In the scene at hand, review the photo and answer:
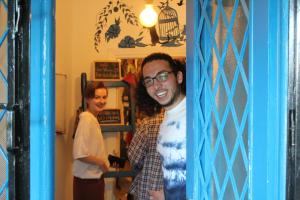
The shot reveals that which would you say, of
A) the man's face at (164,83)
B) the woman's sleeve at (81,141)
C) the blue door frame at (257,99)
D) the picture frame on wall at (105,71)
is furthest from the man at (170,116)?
the picture frame on wall at (105,71)

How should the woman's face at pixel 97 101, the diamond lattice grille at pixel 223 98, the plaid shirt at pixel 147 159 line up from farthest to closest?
→ 1. the woman's face at pixel 97 101
2. the plaid shirt at pixel 147 159
3. the diamond lattice grille at pixel 223 98

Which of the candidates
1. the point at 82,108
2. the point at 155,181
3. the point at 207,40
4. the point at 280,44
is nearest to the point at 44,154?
the point at 207,40

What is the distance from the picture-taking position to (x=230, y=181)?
4.66 feet

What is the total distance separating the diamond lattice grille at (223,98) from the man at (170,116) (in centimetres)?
32

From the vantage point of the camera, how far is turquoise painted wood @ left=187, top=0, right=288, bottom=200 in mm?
1166

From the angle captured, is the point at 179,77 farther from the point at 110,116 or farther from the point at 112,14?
the point at 112,14

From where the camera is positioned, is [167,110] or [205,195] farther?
[167,110]

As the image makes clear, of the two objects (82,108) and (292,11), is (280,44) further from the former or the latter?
(82,108)

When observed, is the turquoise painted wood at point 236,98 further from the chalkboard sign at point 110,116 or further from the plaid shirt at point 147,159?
the chalkboard sign at point 110,116

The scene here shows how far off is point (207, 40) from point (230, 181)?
545mm

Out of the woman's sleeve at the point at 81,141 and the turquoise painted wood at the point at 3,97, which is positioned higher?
the turquoise painted wood at the point at 3,97

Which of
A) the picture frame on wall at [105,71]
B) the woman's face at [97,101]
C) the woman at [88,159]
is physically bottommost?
the woman at [88,159]

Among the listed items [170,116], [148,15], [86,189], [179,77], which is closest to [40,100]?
[170,116]

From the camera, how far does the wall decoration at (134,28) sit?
167 inches
